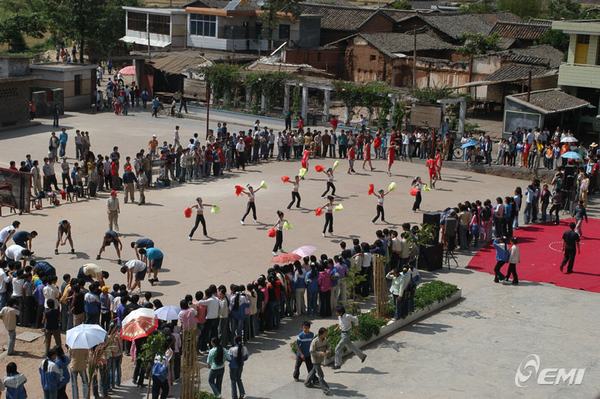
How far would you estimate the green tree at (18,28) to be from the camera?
69.8 metres

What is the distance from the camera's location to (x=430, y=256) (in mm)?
23609

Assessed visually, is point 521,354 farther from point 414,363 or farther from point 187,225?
point 187,225

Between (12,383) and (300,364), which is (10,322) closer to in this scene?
(12,383)

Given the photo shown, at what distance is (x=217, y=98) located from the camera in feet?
161

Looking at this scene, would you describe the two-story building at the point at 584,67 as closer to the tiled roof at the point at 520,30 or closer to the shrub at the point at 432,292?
the tiled roof at the point at 520,30

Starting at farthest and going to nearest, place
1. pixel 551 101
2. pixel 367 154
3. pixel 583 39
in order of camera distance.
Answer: pixel 583 39 < pixel 551 101 < pixel 367 154

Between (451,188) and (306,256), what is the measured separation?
45.5 feet

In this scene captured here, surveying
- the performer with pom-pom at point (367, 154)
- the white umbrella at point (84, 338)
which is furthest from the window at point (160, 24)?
the white umbrella at point (84, 338)

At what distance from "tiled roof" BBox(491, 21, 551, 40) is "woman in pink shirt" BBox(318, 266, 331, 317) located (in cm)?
4475

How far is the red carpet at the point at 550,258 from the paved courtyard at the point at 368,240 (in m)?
0.58

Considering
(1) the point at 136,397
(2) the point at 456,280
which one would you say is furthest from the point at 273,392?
(2) the point at 456,280

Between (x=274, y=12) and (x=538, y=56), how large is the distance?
16.7m

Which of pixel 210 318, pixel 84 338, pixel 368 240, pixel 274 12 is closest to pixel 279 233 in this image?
pixel 368 240

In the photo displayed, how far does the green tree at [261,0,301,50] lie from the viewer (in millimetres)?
59406
